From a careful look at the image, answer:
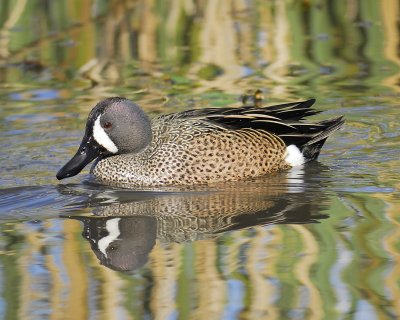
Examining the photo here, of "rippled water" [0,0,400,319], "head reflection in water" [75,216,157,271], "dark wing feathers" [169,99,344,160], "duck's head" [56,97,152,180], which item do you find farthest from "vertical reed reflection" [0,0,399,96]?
"head reflection in water" [75,216,157,271]

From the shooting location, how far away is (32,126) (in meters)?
9.05

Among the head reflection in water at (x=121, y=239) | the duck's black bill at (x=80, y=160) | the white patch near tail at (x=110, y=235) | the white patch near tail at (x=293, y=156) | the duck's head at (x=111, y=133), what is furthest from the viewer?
the white patch near tail at (x=293, y=156)

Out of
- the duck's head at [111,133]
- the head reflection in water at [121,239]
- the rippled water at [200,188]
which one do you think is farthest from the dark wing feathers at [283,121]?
the head reflection in water at [121,239]

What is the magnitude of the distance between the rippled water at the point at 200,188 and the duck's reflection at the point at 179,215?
2 cm

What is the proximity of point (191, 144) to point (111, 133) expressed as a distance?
570 millimetres

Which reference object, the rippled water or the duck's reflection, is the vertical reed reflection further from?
the duck's reflection

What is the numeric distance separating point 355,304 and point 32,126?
182 inches

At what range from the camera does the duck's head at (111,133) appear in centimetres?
775

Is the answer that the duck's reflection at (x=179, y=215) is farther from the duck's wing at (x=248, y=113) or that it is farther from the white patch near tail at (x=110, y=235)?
the duck's wing at (x=248, y=113)

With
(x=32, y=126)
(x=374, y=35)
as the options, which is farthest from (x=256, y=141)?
(x=374, y=35)

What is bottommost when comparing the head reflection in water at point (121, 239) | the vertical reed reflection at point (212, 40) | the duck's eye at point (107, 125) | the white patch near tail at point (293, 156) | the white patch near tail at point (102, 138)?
the head reflection in water at point (121, 239)

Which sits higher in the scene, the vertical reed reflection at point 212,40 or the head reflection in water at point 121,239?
the vertical reed reflection at point 212,40

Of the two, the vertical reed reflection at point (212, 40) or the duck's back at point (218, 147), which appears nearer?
the duck's back at point (218, 147)

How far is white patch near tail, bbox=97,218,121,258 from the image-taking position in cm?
609
